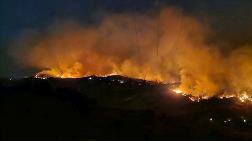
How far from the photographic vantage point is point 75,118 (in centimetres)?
6506

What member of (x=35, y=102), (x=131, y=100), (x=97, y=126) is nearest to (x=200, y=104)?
(x=131, y=100)

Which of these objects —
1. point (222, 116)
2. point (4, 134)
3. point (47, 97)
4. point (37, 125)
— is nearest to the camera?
point (4, 134)

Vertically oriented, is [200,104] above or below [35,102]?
above

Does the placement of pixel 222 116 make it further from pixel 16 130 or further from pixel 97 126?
pixel 16 130

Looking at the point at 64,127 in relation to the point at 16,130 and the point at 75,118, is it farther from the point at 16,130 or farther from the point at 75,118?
the point at 16,130

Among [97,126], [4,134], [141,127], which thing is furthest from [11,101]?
[141,127]

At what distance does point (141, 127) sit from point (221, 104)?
272 ft

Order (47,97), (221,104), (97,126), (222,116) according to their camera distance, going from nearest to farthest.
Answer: (47,97)
(97,126)
(222,116)
(221,104)

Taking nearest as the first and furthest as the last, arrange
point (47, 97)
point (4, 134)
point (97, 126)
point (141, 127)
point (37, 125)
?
point (4, 134), point (37, 125), point (47, 97), point (97, 126), point (141, 127)

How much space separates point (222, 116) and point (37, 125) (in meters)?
92.1

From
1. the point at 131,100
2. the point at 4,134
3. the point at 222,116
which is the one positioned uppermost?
the point at 131,100

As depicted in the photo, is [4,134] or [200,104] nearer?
[4,134]

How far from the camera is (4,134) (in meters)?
53.9

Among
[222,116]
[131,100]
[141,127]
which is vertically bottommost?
[141,127]
